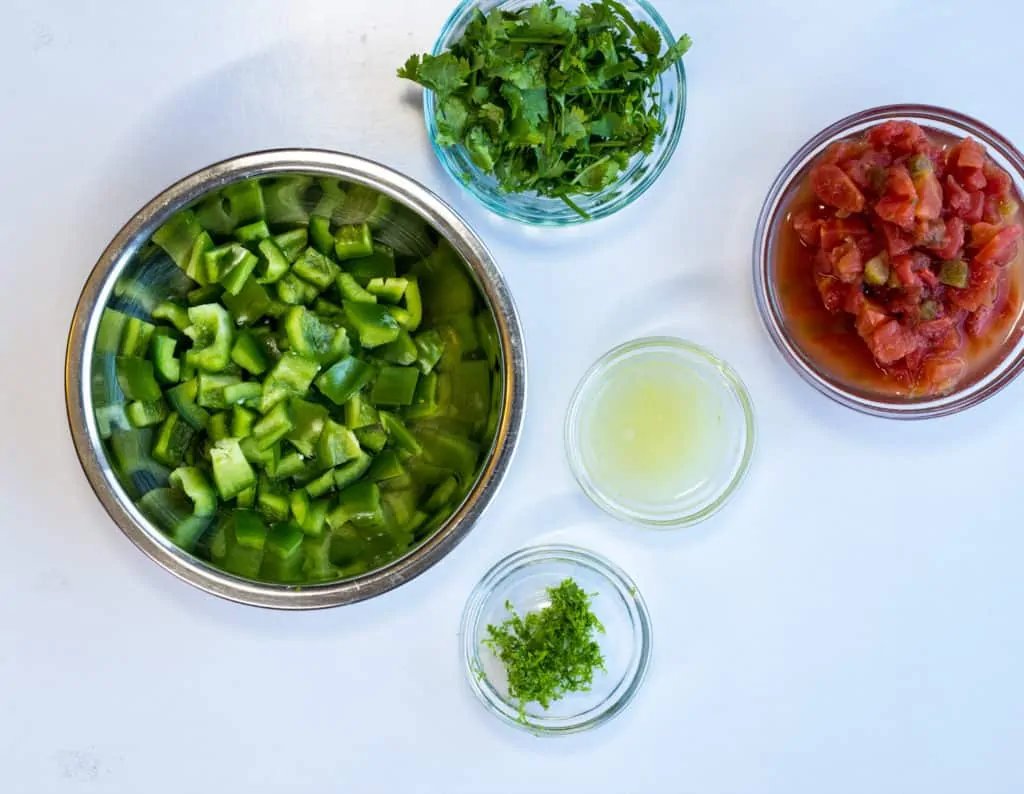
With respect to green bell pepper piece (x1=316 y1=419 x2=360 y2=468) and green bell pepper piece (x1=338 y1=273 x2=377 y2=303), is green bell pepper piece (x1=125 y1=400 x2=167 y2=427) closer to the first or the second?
green bell pepper piece (x1=316 y1=419 x2=360 y2=468)

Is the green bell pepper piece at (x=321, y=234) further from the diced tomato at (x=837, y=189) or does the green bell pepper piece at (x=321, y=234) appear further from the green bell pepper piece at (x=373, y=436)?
the diced tomato at (x=837, y=189)

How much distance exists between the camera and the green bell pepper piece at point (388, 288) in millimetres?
1921

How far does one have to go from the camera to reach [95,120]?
2.10 metres

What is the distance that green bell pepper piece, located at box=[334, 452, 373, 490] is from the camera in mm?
1933

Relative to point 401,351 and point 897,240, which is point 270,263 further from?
point 897,240

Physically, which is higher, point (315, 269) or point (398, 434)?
point (315, 269)

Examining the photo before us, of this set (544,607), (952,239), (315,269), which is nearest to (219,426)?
(315,269)

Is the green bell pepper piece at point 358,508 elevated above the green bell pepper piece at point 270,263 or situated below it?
below

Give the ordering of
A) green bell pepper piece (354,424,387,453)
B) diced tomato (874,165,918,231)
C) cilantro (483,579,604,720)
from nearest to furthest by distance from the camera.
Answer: diced tomato (874,165,918,231) → green bell pepper piece (354,424,387,453) → cilantro (483,579,604,720)

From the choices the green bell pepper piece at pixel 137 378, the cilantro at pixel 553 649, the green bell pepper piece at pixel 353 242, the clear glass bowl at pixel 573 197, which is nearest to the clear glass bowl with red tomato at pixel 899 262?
the clear glass bowl at pixel 573 197

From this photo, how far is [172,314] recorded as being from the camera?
1.89 meters

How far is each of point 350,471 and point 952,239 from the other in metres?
1.27

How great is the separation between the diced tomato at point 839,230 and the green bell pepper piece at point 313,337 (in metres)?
0.99

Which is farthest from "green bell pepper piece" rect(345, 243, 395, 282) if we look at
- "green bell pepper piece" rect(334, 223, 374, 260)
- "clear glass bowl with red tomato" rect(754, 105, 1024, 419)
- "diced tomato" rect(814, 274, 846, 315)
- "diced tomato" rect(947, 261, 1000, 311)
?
"diced tomato" rect(947, 261, 1000, 311)
